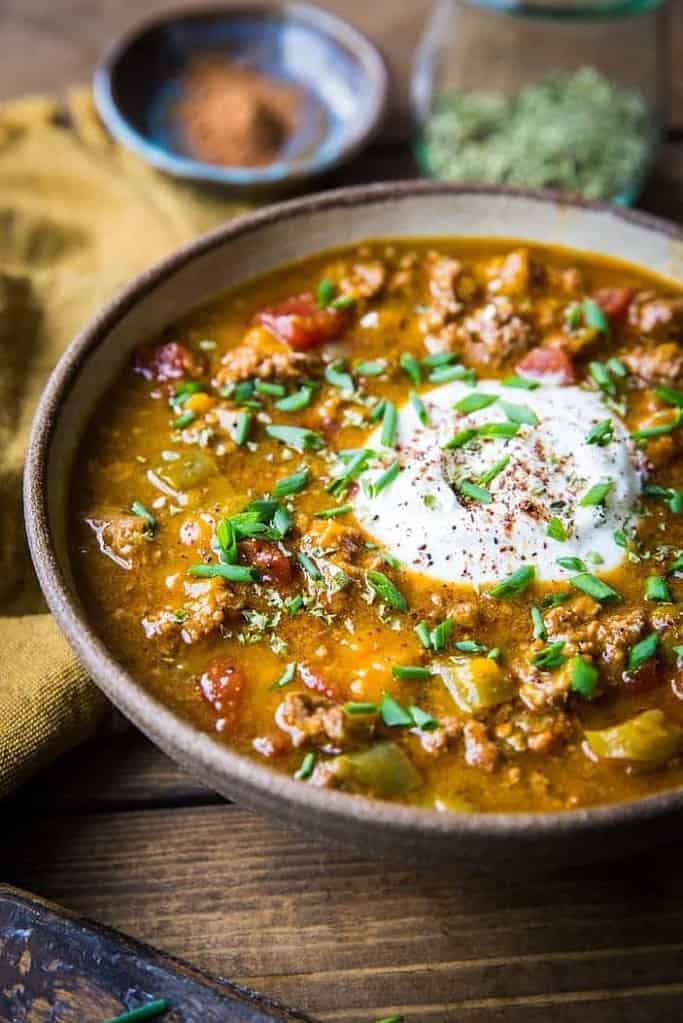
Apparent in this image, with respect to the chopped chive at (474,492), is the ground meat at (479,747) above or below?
below

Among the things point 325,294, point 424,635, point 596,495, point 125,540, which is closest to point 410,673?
point 424,635

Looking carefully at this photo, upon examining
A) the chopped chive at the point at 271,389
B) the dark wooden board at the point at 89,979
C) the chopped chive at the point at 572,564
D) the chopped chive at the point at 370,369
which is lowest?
the dark wooden board at the point at 89,979

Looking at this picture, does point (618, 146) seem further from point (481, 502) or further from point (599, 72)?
Answer: point (481, 502)

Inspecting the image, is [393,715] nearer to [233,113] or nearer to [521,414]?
[521,414]

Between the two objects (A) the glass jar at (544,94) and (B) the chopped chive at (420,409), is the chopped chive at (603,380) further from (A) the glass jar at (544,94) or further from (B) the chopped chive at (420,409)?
(A) the glass jar at (544,94)

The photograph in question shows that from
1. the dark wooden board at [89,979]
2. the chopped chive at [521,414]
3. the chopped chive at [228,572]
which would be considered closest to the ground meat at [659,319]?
the chopped chive at [521,414]

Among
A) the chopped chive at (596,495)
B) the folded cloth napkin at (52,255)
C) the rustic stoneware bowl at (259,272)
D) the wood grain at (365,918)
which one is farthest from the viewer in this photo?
the folded cloth napkin at (52,255)

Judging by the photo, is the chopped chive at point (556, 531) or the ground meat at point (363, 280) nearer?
the chopped chive at point (556, 531)

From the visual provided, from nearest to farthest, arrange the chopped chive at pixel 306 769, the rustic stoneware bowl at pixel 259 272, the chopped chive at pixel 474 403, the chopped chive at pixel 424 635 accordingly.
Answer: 1. the rustic stoneware bowl at pixel 259 272
2. the chopped chive at pixel 306 769
3. the chopped chive at pixel 424 635
4. the chopped chive at pixel 474 403
